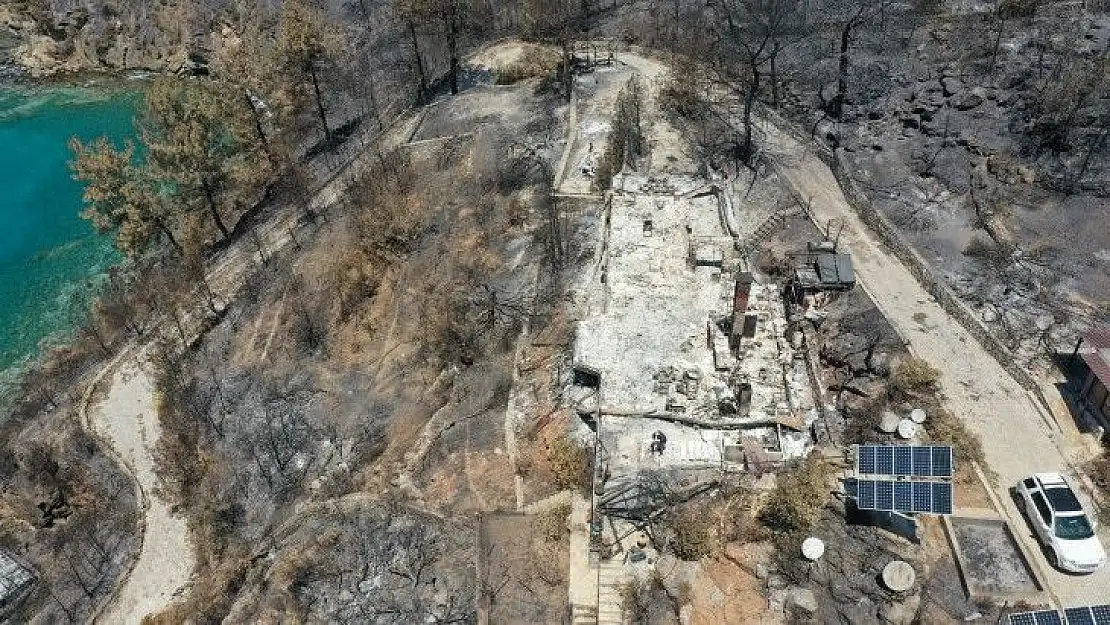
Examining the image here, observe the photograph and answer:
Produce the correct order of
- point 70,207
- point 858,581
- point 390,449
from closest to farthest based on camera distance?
point 858,581 < point 390,449 < point 70,207

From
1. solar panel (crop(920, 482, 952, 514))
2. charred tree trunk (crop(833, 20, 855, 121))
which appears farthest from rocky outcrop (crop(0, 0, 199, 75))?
solar panel (crop(920, 482, 952, 514))

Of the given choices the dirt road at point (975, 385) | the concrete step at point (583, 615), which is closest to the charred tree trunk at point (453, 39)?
the dirt road at point (975, 385)

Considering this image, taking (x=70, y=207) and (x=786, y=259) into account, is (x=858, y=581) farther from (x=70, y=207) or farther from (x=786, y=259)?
(x=70, y=207)

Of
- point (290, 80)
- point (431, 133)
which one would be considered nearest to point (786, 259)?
point (431, 133)

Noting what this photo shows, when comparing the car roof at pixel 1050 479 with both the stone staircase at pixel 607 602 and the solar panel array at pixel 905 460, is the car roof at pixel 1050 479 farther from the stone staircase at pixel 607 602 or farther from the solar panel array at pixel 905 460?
the stone staircase at pixel 607 602

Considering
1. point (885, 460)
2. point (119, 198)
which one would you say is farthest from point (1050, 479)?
point (119, 198)

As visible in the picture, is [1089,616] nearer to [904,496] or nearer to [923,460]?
[904,496]
